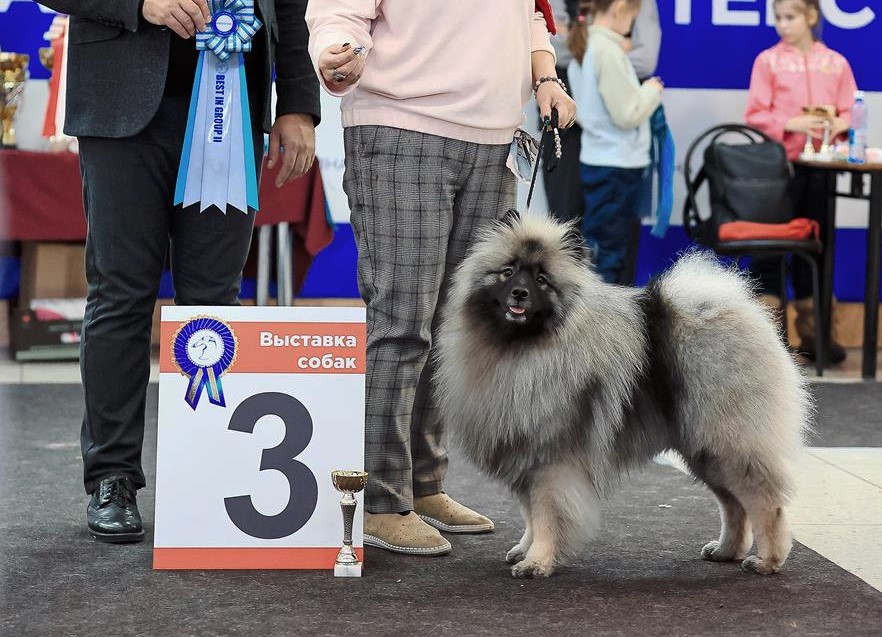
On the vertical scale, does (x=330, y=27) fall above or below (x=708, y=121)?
below

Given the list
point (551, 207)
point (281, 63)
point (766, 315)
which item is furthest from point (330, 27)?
point (551, 207)

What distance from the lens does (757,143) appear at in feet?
17.8

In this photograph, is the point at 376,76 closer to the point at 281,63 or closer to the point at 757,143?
the point at 281,63

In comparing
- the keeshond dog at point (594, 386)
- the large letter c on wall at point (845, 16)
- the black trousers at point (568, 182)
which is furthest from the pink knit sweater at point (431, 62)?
the large letter c on wall at point (845, 16)

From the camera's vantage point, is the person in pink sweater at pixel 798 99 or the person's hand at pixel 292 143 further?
the person in pink sweater at pixel 798 99

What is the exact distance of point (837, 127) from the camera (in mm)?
5496

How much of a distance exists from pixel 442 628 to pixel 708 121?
4.46 meters

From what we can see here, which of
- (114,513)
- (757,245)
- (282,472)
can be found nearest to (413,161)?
(282,472)

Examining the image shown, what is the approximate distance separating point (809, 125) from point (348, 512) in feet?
12.6

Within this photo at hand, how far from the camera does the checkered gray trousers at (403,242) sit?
253 centimetres

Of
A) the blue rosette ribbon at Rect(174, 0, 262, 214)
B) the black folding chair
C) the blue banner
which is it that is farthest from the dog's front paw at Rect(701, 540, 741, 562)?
the blue banner

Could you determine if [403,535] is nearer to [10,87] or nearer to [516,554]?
[516,554]

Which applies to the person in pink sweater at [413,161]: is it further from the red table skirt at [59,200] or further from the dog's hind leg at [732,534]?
the red table skirt at [59,200]

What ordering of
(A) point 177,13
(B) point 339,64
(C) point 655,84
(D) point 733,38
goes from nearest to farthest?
1. (B) point 339,64
2. (A) point 177,13
3. (C) point 655,84
4. (D) point 733,38
